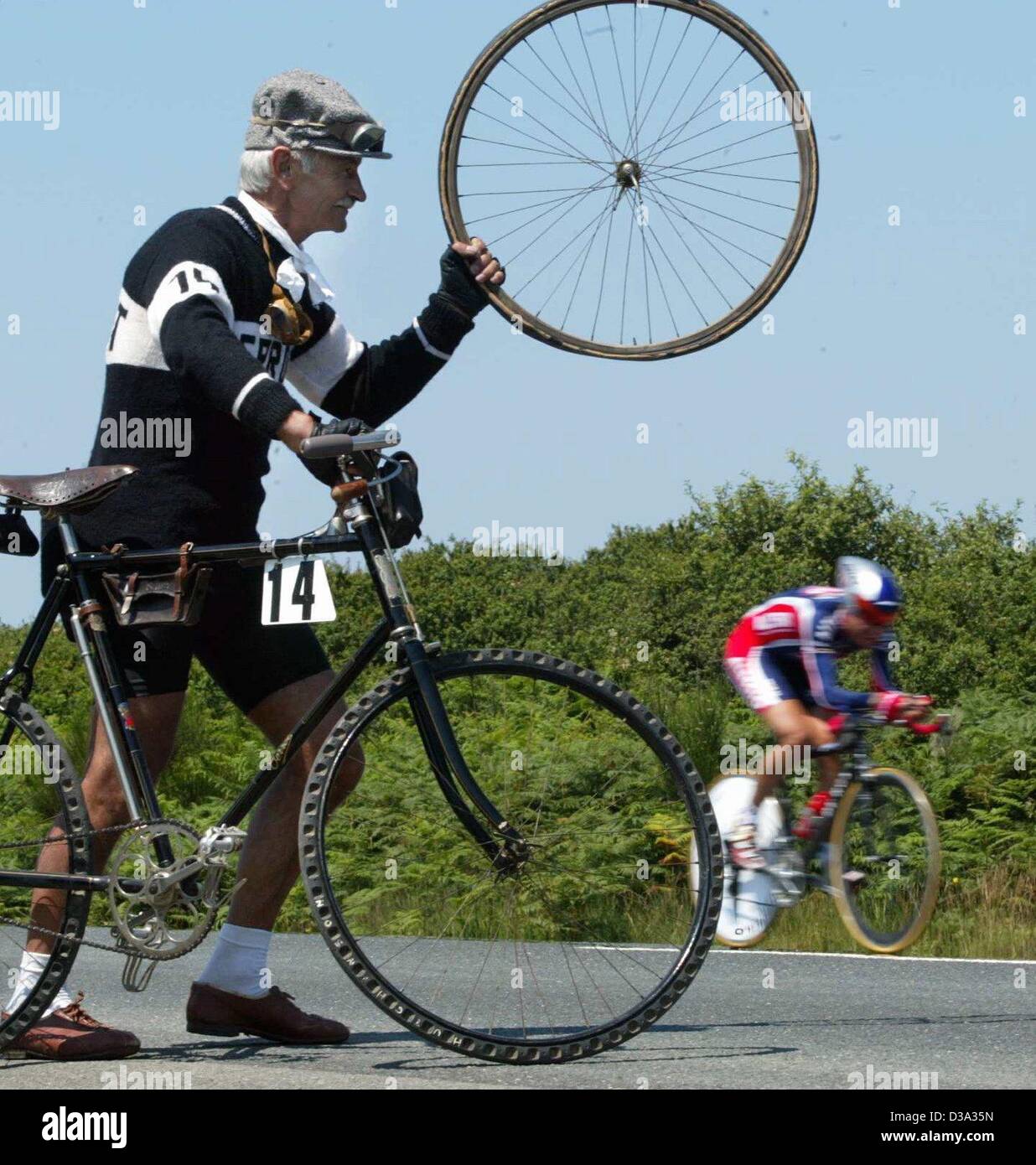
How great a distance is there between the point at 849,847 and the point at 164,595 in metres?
2.48

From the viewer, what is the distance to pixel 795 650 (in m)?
6.68

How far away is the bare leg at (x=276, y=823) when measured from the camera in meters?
5.07

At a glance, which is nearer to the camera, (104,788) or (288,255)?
(104,788)

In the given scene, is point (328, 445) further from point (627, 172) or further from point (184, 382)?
point (627, 172)

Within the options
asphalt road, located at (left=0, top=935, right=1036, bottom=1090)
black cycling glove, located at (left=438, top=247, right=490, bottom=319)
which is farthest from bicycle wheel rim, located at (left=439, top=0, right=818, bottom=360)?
asphalt road, located at (left=0, top=935, right=1036, bottom=1090)

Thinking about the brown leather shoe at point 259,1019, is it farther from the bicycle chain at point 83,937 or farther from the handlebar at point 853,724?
the handlebar at point 853,724

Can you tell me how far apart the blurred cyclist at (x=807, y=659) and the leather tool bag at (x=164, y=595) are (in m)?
2.36

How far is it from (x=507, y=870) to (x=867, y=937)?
6.30 ft

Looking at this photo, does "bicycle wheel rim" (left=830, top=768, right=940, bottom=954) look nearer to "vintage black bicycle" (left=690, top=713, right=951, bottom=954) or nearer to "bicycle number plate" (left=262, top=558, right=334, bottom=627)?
"vintage black bicycle" (left=690, top=713, right=951, bottom=954)

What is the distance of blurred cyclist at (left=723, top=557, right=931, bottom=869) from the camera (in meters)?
6.46

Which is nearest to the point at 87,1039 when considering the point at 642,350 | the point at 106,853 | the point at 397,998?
the point at 106,853

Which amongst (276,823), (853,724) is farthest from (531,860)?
(853,724)

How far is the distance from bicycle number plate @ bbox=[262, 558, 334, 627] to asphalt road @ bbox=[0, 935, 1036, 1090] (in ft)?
3.53
